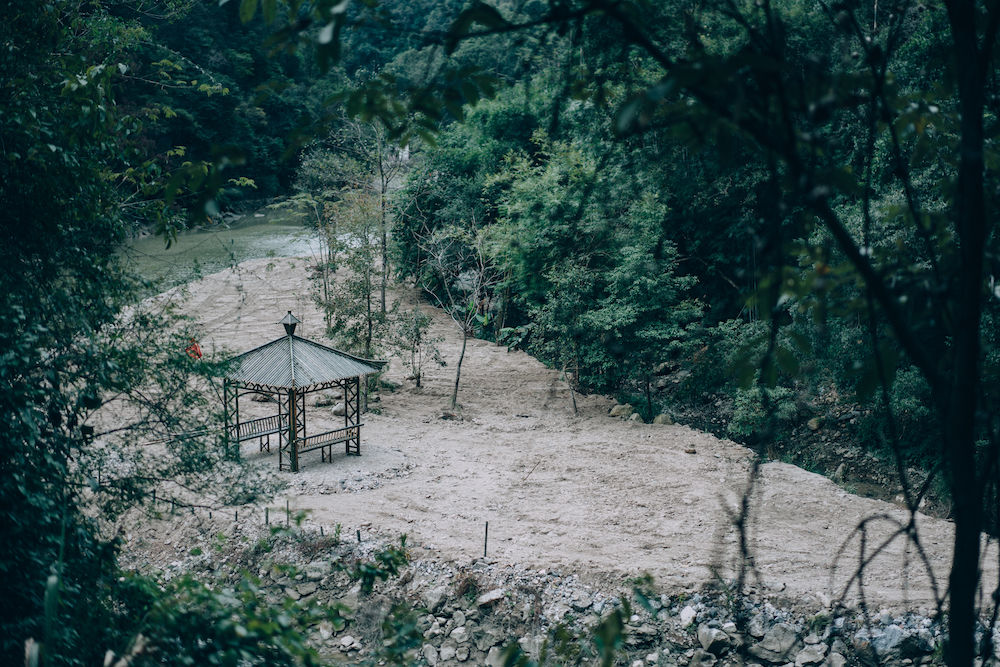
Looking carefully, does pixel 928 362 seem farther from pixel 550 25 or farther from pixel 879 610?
pixel 879 610

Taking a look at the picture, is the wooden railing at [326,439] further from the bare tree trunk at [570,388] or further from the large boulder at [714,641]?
the large boulder at [714,641]

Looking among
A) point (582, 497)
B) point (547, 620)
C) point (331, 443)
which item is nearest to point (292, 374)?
point (331, 443)

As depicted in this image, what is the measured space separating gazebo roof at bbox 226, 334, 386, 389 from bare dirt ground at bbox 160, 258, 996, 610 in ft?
1.87

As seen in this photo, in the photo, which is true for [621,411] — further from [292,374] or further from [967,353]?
[967,353]

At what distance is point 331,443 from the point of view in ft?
31.8

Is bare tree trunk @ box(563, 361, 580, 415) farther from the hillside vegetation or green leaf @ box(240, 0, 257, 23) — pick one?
green leaf @ box(240, 0, 257, 23)

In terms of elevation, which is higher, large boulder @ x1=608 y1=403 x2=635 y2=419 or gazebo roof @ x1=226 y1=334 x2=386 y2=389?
gazebo roof @ x1=226 y1=334 x2=386 y2=389

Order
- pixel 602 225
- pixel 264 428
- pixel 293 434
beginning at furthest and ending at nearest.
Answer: pixel 264 428
pixel 293 434
pixel 602 225

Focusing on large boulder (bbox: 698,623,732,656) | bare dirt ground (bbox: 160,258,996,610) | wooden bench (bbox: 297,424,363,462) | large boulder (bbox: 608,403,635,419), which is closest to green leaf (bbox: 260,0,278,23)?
bare dirt ground (bbox: 160,258,996,610)

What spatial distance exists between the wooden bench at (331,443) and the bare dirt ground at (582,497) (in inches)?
6.7

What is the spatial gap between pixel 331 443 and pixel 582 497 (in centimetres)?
360

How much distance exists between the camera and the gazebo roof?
A: 9141mm

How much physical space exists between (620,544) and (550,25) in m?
7.54

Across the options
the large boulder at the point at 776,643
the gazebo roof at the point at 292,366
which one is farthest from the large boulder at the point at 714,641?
the gazebo roof at the point at 292,366
